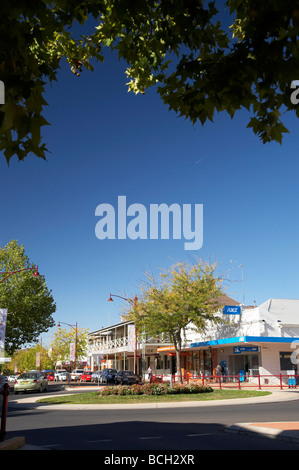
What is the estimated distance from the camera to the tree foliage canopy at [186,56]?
12.9ft

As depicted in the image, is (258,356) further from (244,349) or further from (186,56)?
(186,56)

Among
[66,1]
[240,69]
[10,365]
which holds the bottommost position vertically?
[10,365]

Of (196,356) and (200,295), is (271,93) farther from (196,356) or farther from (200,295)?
(196,356)

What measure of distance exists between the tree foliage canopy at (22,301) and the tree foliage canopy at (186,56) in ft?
129

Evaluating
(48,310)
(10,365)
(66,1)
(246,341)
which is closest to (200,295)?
(246,341)

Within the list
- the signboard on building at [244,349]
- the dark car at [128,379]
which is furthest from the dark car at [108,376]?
the signboard on building at [244,349]

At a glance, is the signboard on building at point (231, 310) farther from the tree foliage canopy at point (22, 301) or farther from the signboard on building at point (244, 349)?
the tree foliage canopy at point (22, 301)

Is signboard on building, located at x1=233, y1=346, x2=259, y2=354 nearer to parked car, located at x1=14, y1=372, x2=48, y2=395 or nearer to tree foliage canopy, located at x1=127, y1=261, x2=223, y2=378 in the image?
tree foliage canopy, located at x1=127, y1=261, x2=223, y2=378

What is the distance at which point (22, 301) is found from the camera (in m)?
43.6

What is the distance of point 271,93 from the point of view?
5.16m

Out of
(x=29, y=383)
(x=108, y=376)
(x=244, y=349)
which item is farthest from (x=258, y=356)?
(x=29, y=383)

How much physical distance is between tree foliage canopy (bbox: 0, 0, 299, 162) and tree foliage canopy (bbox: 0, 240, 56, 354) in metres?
39.4
